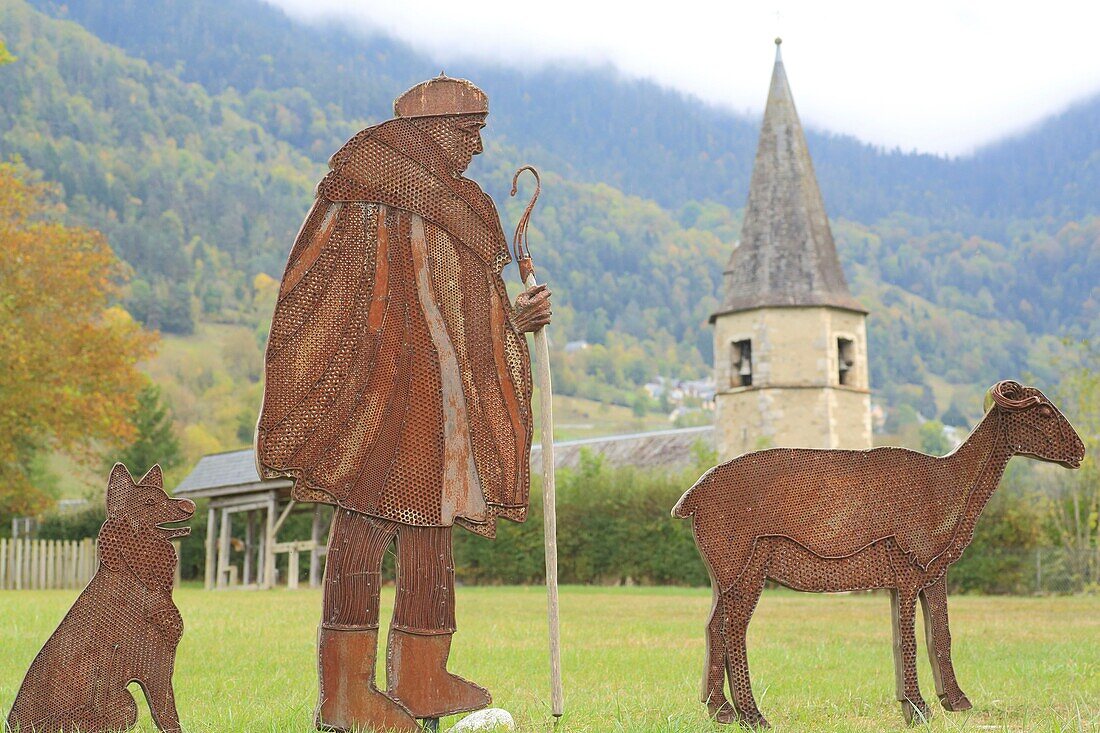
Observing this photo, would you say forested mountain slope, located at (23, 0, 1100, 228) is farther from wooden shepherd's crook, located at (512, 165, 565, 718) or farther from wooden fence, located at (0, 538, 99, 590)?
wooden shepherd's crook, located at (512, 165, 565, 718)

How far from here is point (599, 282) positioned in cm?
11938

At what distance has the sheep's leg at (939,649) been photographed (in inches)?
270

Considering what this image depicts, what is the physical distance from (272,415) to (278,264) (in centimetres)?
10461

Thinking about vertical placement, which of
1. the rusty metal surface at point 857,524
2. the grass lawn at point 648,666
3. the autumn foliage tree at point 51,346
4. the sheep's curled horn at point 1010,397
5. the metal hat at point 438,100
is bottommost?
the grass lawn at point 648,666

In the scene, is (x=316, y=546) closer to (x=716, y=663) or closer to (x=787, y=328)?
(x=787, y=328)

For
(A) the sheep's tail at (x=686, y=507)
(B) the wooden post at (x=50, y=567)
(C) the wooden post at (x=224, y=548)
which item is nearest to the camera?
(A) the sheep's tail at (x=686, y=507)

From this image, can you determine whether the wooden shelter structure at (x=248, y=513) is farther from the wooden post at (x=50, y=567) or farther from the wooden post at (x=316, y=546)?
the wooden post at (x=50, y=567)

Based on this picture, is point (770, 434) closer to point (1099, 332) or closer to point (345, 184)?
point (345, 184)

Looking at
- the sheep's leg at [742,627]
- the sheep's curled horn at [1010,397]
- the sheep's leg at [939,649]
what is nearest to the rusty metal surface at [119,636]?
the sheep's leg at [742,627]

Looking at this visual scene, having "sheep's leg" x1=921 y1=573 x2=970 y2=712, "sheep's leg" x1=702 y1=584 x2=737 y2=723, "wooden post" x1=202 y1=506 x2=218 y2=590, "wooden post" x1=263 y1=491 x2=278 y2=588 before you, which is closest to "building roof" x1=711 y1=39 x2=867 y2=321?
"wooden post" x1=263 y1=491 x2=278 y2=588

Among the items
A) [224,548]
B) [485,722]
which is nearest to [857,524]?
[485,722]

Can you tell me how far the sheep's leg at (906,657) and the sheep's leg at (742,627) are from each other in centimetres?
79

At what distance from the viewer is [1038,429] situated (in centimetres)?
696

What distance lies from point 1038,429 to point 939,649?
4.53ft
